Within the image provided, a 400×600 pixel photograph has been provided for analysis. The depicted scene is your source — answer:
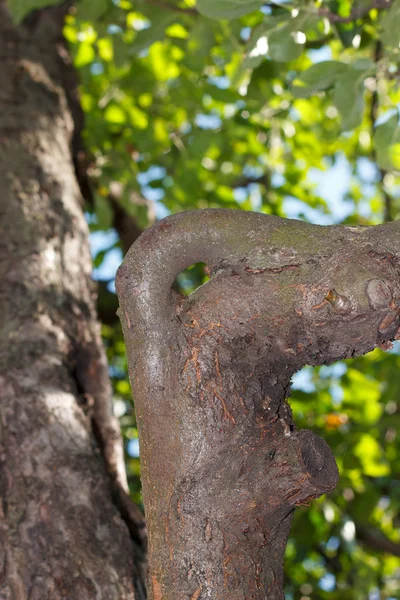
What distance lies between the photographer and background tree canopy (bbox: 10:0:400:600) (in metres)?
2.41

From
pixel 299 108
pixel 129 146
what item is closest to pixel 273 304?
pixel 129 146

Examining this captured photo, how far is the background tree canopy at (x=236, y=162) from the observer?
7.92ft

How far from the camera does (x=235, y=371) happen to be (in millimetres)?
1016

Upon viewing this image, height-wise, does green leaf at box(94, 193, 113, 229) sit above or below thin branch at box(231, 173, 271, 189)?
above

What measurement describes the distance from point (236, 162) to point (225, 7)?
223 centimetres

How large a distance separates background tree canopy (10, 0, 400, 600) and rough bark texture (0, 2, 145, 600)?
41 centimetres

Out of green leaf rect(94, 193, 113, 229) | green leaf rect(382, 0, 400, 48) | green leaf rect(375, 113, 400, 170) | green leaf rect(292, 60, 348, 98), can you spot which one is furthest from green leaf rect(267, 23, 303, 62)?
green leaf rect(94, 193, 113, 229)

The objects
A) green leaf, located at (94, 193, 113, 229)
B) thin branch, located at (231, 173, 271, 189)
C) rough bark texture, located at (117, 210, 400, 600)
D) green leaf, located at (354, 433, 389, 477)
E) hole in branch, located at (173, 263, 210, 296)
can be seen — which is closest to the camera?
rough bark texture, located at (117, 210, 400, 600)

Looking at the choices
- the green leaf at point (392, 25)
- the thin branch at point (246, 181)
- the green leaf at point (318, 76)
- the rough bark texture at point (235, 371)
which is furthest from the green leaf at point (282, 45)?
the thin branch at point (246, 181)

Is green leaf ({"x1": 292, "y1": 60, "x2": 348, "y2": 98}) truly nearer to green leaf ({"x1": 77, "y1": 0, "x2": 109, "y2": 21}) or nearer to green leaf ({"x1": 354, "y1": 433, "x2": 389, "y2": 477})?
green leaf ({"x1": 77, "y1": 0, "x2": 109, "y2": 21})

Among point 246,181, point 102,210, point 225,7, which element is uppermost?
point 225,7

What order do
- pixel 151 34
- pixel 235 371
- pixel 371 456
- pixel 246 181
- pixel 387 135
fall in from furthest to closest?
pixel 246 181
pixel 371 456
pixel 151 34
pixel 387 135
pixel 235 371

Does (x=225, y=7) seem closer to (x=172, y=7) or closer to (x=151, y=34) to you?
(x=151, y=34)

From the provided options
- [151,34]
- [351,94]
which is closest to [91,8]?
[151,34]
